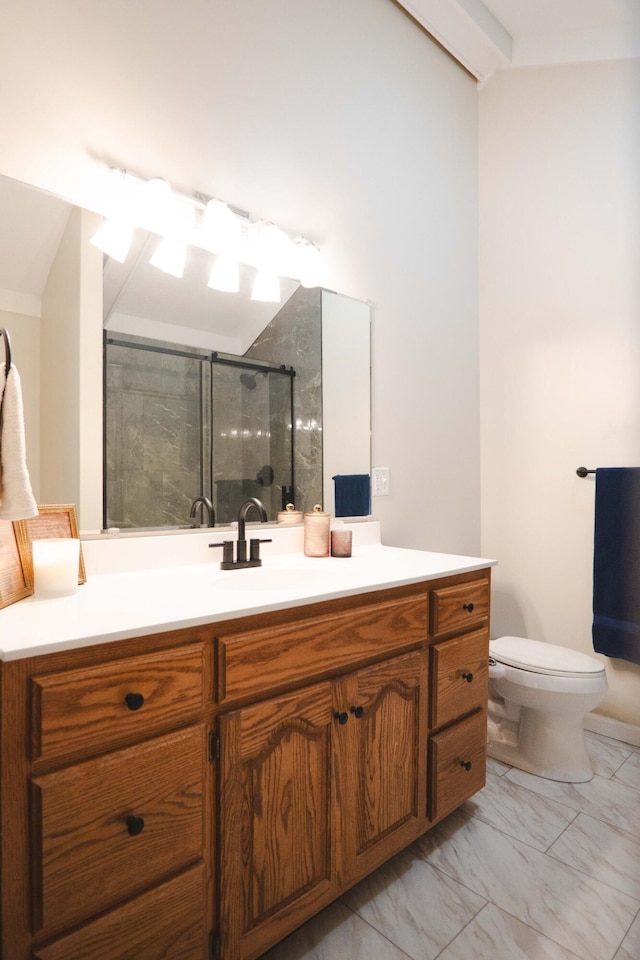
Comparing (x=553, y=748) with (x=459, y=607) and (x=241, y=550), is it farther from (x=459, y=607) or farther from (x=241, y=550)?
(x=241, y=550)

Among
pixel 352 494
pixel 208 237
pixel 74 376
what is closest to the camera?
pixel 74 376

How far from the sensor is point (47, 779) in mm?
767

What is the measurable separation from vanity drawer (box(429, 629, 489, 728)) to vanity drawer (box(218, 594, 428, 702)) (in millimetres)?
125

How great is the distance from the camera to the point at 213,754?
0.96 m

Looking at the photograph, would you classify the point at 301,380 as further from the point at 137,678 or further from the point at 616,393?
the point at 616,393

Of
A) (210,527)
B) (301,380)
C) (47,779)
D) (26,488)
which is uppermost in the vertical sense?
(301,380)

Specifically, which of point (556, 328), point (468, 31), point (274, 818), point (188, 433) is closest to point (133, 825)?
point (274, 818)

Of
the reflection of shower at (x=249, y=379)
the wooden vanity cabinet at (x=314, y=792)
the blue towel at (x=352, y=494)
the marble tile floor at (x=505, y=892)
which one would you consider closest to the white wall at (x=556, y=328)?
the marble tile floor at (x=505, y=892)

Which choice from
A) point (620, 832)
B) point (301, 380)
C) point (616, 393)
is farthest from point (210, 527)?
point (616, 393)

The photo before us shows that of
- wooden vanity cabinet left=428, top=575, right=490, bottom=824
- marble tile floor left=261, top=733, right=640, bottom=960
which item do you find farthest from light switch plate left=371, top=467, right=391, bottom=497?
marble tile floor left=261, top=733, right=640, bottom=960

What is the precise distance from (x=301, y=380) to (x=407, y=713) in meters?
1.09

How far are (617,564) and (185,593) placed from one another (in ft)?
5.88

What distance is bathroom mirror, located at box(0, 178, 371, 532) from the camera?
3.99ft

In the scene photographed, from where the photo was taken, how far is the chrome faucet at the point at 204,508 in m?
1.50
